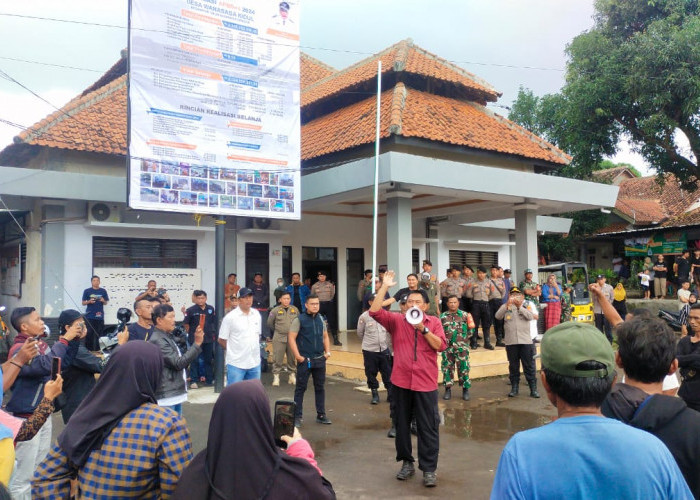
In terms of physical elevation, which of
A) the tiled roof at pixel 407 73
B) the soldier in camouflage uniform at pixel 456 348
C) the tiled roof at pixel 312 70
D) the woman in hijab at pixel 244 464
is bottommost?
the soldier in camouflage uniform at pixel 456 348

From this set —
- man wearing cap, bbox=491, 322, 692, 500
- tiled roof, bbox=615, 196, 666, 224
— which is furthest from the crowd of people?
tiled roof, bbox=615, 196, 666, 224

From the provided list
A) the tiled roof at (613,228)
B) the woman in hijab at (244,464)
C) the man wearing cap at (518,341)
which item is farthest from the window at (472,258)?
the woman in hijab at (244,464)

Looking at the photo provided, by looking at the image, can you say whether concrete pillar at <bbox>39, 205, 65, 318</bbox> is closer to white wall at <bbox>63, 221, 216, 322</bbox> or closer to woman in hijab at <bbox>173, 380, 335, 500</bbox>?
white wall at <bbox>63, 221, 216, 322</bbox>

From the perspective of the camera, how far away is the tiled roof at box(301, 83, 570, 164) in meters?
11.5

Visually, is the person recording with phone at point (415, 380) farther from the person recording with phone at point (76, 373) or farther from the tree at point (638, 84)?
the tree at point (638, 84)

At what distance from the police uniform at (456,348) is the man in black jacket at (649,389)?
637 centimetres

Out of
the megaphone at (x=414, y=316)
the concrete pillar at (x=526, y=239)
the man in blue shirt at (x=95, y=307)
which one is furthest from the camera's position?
the concrete pillar at (x=526, y=239)

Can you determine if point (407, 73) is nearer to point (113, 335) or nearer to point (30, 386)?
point (113, 335)

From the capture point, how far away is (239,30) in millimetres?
9320

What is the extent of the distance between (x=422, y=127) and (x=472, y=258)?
24.3ft

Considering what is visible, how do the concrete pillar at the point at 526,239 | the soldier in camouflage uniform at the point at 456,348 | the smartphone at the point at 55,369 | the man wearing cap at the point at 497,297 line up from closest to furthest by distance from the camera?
1. the smartphone at the point at 55,369
2. the soldier in camouflage uniform at the point at 456,348
3. the man wearing cap at the point at 497,297
4. the concrete pillar at the point at 526,239

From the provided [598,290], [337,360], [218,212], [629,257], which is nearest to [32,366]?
[598,290]

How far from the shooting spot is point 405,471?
5.24 m

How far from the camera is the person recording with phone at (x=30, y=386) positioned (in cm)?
352
